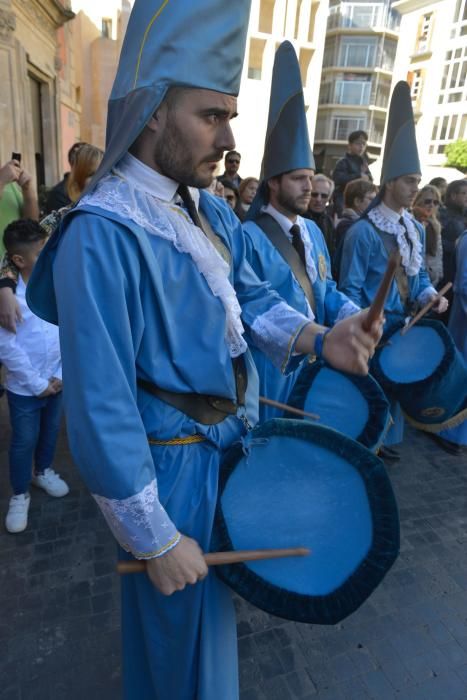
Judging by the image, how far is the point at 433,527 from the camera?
3111 mm

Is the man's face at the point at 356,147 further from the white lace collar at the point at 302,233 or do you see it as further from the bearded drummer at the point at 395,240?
the white lace collar at the point at 302,233

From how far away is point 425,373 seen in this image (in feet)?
9.31

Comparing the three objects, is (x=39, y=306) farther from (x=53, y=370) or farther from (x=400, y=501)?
(x=400, y=501)

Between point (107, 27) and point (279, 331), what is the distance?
2996cm

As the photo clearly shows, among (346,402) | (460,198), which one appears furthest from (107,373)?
(460,198)

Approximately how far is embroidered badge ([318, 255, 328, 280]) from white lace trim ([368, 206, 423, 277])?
2.77ft

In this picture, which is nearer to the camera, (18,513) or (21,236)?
(21,236)

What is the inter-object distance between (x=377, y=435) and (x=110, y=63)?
27.3 metres

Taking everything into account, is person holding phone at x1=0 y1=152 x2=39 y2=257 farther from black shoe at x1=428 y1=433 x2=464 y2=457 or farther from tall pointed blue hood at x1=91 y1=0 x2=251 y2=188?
black shoe at x1=428 y1=433 x2=464 y2=457

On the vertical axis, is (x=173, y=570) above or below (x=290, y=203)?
below

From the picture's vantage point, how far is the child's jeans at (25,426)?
279cm

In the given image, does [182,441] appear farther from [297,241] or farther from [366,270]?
[366,270]

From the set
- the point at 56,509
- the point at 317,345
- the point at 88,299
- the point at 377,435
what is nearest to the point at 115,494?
the point at 88,299

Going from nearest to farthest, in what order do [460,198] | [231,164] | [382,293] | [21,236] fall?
[382,293]
[21,236]
[460,198]
[231,164]
